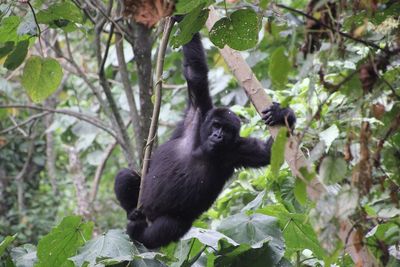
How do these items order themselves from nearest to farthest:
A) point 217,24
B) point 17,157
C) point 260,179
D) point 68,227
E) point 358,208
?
1. point 358,208
2. point 217,24
3. point 68,227
4. point 260,179
5. point 17,157

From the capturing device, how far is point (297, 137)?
1.79m

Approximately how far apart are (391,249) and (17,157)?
353 inches

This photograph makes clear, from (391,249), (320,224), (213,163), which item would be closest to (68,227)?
(213,163)

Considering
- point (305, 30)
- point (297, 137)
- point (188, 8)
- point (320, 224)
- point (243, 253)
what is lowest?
point (243, 253)

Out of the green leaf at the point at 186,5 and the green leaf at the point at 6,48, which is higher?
the green leaf at the point at 6,48

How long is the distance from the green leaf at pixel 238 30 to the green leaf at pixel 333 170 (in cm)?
74

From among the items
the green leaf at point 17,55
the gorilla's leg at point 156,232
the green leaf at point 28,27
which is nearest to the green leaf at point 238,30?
the green leaf at point 28,27

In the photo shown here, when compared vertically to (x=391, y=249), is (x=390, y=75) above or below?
above

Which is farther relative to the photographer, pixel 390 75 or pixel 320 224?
pixel 390 75

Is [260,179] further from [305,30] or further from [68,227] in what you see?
[305,30]

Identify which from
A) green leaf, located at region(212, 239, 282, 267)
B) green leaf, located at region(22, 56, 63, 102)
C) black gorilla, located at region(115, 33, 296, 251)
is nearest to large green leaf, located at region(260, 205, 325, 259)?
green leaf, located at region(212, 239, 282, 267)

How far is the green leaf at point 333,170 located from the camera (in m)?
1.84

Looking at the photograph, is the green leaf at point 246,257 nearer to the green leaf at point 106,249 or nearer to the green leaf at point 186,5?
the green leaf at point 106,249

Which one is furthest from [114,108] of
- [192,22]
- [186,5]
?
[186,5]
